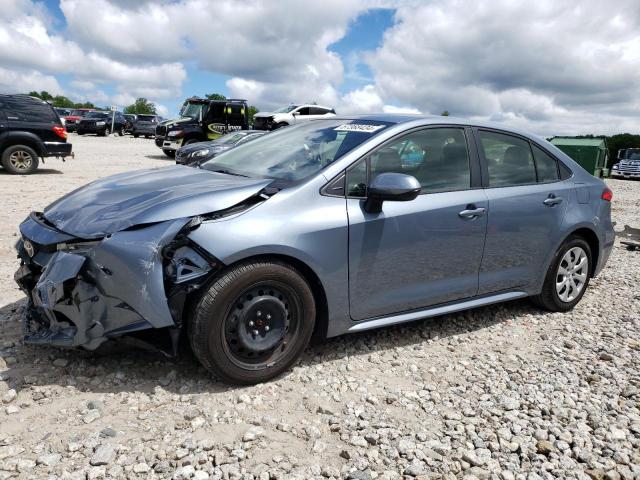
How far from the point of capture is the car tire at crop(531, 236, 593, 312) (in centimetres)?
461

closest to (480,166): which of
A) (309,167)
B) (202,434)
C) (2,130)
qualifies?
(309,167)

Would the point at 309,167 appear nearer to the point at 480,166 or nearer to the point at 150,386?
the point at 480,166

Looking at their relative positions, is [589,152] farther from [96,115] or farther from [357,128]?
[96,115]

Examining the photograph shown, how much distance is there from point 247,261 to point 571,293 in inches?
128

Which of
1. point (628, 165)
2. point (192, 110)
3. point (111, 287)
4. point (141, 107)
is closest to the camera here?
point (111, 287)

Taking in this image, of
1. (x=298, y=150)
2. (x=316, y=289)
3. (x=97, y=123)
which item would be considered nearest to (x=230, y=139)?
(x=298, y=150)

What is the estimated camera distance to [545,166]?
4.55 metres

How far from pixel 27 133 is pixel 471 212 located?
494 inches

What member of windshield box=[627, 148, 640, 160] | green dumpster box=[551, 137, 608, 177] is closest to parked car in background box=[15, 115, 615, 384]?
green dumpster box=[551, 137, 608, 177]

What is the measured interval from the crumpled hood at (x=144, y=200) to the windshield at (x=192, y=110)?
58.1ft

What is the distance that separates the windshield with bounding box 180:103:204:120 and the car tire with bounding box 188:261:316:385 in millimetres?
18577

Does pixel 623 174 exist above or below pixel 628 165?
below

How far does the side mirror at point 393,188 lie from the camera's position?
3.25 meters

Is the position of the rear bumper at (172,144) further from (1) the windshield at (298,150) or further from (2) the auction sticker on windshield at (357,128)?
(2) the auction sticker on windshield at (357,128)
